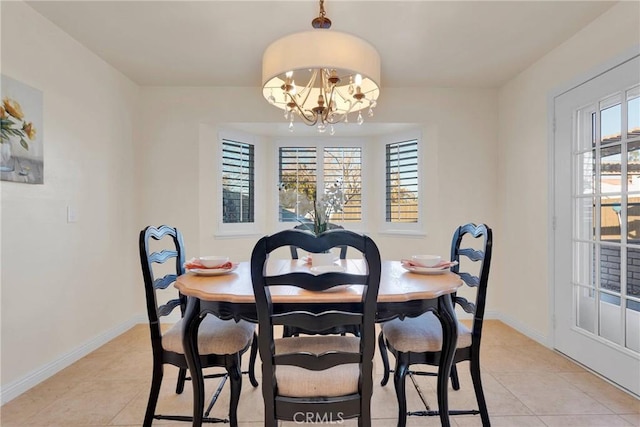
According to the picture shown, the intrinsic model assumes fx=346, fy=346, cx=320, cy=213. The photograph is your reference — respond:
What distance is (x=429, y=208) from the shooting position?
3.71 metres

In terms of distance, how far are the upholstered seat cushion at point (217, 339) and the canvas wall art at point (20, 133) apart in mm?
1430

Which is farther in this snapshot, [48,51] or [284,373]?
[48,51]

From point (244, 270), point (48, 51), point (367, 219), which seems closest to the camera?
point (244, 270)

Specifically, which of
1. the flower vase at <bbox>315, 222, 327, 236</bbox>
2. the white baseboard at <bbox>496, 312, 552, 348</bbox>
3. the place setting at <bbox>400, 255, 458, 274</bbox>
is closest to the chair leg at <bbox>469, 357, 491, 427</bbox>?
the place setting at <bbox>400, 255, 458, 274</bbox>

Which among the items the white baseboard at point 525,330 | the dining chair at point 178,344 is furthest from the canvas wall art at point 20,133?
the white baseboard at point 525,330

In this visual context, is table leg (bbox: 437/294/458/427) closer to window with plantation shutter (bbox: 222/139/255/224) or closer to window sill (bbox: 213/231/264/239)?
window sill (bbox: 213/231/264/239)

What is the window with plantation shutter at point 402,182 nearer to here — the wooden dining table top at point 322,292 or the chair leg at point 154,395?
the wooden dining table top at point 322,292

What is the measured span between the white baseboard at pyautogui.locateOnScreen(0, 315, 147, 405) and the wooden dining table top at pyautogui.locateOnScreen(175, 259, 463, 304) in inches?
54.7

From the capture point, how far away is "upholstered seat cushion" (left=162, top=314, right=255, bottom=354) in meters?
1.65

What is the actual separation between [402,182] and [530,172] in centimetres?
131

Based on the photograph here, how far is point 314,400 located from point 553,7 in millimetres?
2685

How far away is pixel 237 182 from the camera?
13.1 feet

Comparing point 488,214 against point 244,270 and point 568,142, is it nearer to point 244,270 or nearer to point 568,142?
point 568,142

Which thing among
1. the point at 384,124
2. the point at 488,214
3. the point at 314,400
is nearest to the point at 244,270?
the point at 314,400
